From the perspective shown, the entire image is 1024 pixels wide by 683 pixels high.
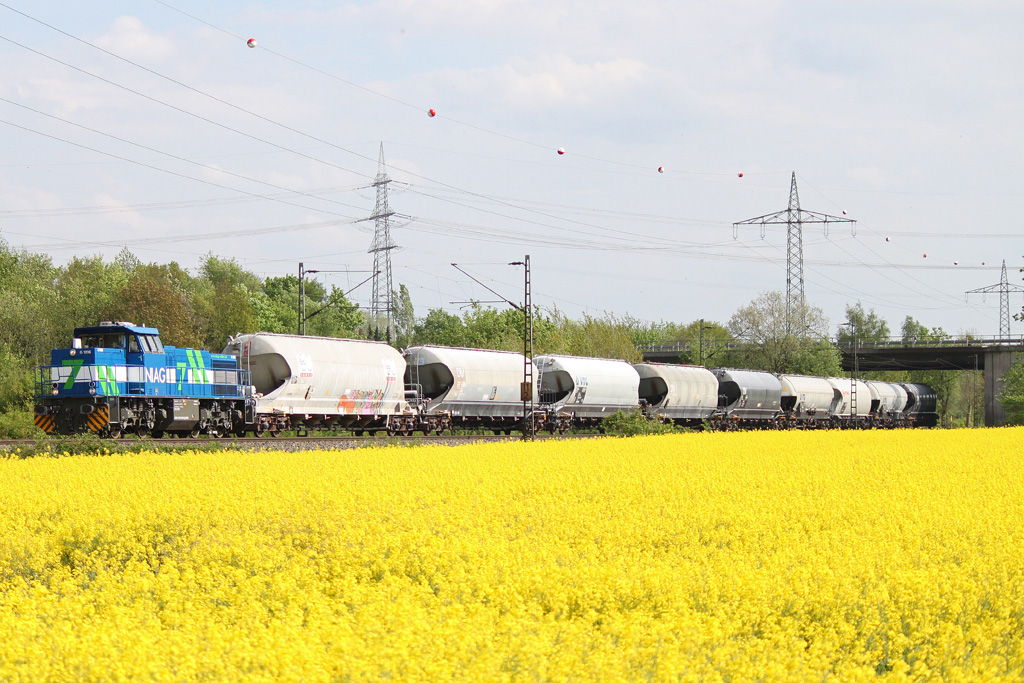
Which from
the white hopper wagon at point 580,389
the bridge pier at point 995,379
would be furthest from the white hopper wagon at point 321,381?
the bridge pier at point 995,379

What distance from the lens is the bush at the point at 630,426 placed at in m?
38.6

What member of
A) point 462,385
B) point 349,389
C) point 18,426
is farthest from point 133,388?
point 462,385

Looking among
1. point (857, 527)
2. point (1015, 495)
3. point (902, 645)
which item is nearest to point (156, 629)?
point (902, 645)

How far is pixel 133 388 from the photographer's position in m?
30.1

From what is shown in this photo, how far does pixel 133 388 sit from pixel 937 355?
8377 cm

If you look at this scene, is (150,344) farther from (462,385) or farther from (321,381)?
(462,385)

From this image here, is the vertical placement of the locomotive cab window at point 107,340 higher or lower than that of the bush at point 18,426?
higher

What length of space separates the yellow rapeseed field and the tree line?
30878 millimetres

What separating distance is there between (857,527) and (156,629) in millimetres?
7221

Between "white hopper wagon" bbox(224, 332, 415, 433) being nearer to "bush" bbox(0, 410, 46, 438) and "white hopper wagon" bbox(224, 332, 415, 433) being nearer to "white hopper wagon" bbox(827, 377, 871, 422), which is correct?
"bush" bbox(0, 410, 46, 438)

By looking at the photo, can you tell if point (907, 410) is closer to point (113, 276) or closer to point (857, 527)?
point (113, 276)

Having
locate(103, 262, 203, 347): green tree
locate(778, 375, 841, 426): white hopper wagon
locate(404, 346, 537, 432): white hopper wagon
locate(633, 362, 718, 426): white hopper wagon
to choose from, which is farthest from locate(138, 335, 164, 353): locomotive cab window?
locate(778, 375, 841, 426): white hopper wagon

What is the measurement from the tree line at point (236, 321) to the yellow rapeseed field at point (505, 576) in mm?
30878

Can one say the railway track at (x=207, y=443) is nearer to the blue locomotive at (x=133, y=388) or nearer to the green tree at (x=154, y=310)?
the blue locomotive at (x=133, y=388)
